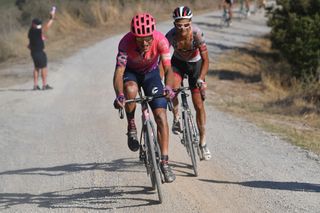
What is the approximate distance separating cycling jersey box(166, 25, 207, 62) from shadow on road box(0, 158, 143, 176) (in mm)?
1717

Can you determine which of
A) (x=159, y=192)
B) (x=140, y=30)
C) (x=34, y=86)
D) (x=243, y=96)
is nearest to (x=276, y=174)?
(x=159, y=192)

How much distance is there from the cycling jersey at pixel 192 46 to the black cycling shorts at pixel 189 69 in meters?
0.06

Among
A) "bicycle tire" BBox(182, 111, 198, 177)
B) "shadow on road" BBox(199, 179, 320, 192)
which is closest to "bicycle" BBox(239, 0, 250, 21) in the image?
"bicycle tire" BBox(182, 111, 198, 177)

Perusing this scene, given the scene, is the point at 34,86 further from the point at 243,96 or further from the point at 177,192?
the point at 177,192

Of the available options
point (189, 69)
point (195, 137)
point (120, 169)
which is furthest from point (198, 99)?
point (120, 169)

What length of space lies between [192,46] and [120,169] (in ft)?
6.55

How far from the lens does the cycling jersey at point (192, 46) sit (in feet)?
25.9

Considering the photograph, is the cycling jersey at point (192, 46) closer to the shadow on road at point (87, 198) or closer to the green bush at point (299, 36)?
the shadow on road at point (87, 198)

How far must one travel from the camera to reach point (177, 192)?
7.17 m

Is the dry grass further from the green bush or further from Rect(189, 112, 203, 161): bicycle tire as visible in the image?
Rect(189, 112, 203, 161): bicycle tire

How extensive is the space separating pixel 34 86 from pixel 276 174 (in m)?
11.5

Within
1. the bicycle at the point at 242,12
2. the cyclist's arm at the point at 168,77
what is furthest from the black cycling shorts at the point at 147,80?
the bicycle at the point at 242,12

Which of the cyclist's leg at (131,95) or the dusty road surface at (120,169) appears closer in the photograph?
the dusty road surface at (120,169)

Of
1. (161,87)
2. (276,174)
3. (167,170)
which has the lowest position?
(276,174)
